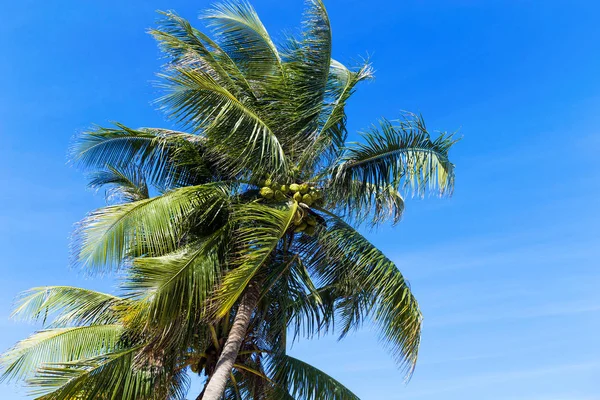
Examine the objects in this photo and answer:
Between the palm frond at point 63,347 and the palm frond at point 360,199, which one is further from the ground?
the palm frond at point 360,199

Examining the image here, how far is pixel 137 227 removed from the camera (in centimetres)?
1023

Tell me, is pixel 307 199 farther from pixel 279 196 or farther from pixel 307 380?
pixel 307 380

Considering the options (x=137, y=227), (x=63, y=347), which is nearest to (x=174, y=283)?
(x=137, y=227)

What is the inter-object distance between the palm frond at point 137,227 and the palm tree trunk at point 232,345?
4.60 ft

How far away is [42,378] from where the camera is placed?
32.6 ft

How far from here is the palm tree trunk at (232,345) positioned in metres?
9.66

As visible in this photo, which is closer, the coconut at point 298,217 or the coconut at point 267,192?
the coconut at point 298,217

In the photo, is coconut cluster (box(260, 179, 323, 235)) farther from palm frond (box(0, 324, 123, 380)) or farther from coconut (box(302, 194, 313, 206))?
palm frond (box(0, 324, 123, 380))

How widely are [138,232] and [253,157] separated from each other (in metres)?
2.13

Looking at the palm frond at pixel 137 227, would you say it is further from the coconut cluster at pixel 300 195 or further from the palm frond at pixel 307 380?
the palm frond at pixel 307 380

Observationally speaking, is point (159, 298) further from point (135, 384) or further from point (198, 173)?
point (198, 173)

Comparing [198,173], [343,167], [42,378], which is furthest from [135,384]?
[343,167]

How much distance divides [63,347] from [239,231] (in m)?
3.64

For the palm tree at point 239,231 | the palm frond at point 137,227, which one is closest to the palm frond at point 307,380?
the palm tree at point 239,231
